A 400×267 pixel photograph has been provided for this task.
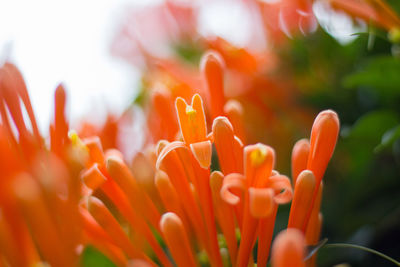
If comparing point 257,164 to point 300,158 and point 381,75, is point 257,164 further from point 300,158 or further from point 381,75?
point 381,75

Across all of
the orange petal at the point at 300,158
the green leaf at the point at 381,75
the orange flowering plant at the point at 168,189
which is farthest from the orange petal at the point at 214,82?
the green leaf at the point at 381,75

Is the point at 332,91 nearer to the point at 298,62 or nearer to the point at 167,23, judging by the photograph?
the point at 298,62

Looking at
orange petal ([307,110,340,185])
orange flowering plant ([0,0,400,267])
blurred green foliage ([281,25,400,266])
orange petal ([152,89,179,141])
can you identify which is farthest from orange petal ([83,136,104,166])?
blurred green foliage ([281,25,400,266])

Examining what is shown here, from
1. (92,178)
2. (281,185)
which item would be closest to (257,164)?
(281,185)

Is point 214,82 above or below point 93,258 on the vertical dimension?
above

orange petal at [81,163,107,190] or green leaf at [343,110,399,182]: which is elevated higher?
orange petal at [81,163,107,190]

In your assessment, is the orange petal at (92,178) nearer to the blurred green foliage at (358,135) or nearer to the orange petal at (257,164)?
the orange petal at (257,164)

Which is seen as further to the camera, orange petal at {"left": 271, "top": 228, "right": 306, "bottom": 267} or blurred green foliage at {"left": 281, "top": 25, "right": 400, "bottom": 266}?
blurred green foliage at {"left": 281, "top": 25, "right": 400, "bottom": 266}

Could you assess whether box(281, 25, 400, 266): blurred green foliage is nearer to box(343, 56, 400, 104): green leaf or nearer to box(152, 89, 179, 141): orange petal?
box(343, 56, 400, 104): green leaf
